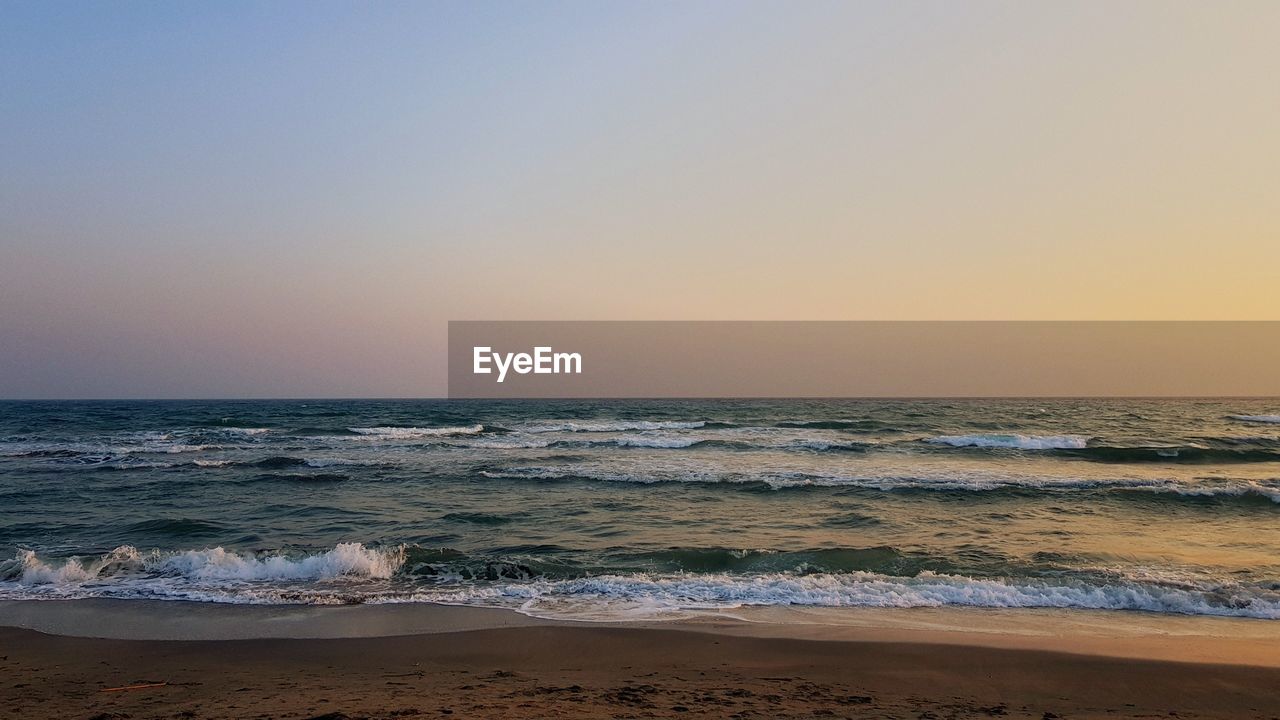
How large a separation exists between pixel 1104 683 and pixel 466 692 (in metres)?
5.33

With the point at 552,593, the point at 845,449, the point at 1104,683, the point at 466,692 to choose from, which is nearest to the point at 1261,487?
the point at 845,449

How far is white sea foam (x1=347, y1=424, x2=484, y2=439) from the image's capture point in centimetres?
3716

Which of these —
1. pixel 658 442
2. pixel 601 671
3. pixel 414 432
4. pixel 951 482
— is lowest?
pixel 414 432

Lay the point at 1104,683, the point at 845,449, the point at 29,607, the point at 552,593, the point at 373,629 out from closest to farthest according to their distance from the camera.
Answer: the point at 1104,683 → the point at 373,629 → the point at 29,607 → the point at 552,593 → the point at 845,449

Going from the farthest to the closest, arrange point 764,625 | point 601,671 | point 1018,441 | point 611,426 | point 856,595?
point 611,426 < point 1018,441 < point 856,595 < point 764,625 < point 601,671

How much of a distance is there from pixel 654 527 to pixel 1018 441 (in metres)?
23.8

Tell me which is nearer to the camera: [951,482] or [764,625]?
[764,625]

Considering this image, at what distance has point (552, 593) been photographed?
9508mm

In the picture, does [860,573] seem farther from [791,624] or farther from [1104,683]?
[1104,683]

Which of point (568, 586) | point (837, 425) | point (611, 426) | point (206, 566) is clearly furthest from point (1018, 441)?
point (206, 566)

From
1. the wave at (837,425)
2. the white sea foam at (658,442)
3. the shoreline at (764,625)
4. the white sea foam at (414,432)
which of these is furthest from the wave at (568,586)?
the wave at (837,425)

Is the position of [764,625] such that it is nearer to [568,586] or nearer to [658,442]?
[568,586]

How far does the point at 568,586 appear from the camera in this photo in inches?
385

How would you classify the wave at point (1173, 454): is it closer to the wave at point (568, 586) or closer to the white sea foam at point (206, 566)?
the wave at point (568, 586)
